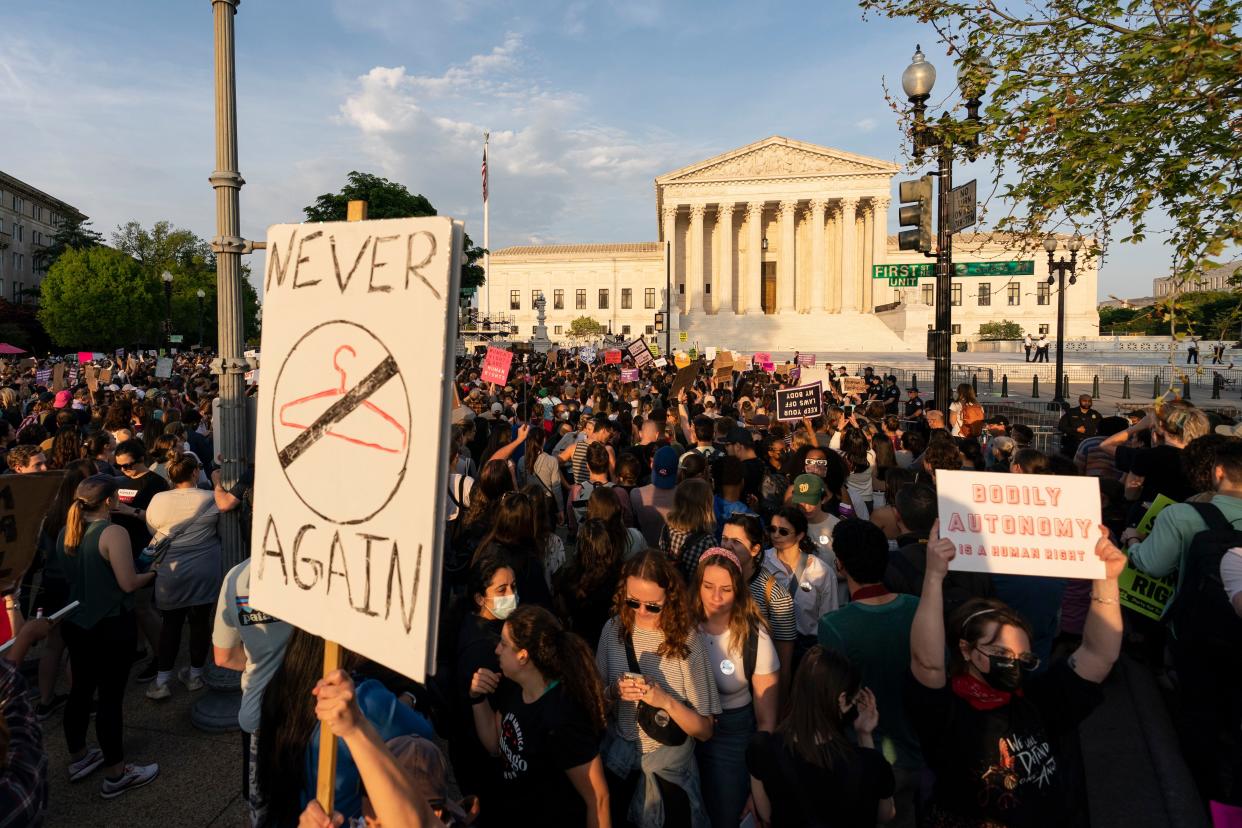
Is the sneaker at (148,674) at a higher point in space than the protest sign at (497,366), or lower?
lower

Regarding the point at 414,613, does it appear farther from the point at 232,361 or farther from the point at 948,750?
the point at 232,361

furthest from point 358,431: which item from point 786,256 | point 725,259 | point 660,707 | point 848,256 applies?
point 725,259

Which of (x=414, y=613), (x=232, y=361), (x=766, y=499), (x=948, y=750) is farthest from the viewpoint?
(x=766, y=499)

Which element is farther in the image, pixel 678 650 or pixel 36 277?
pixel 36 277

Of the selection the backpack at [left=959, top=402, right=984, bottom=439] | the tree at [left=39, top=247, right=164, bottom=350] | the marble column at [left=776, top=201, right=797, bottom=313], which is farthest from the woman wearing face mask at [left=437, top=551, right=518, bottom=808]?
the marble column at [left=776, top=201, right=797, bottom=313]

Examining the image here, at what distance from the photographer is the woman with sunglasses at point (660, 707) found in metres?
2.71

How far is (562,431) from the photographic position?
931cm

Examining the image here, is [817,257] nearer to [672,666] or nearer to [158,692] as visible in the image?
[158,692]

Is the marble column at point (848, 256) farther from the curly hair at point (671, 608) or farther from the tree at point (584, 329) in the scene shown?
the curly hair at point (671, 608)

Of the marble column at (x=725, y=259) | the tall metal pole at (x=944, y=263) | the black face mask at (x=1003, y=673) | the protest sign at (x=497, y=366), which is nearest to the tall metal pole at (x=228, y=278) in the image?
the black face mask at (x=1003, y=673)

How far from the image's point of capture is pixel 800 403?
860cm

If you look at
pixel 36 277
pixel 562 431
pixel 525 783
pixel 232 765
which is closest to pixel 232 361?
pixel 232 765

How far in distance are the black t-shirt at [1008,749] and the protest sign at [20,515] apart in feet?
10.6

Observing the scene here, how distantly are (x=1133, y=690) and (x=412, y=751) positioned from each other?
193 inches
